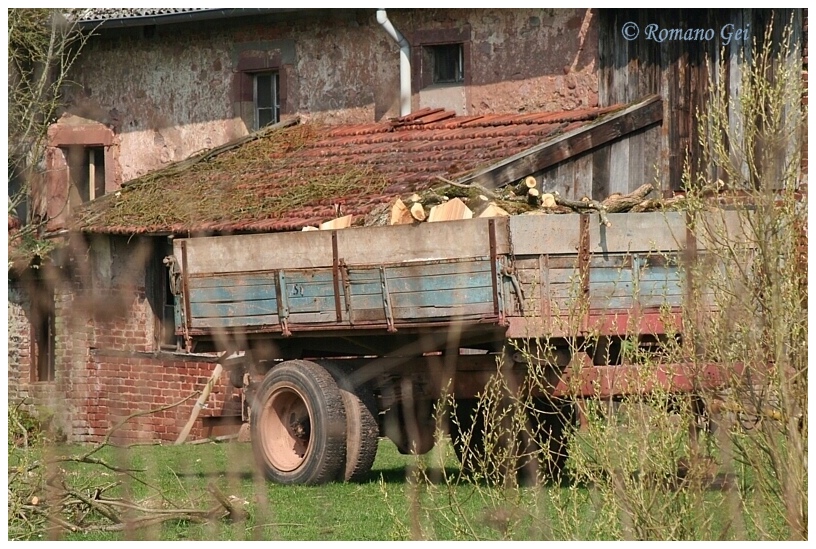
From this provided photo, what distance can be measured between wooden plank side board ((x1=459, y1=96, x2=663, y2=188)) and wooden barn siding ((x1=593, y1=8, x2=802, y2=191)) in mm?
171

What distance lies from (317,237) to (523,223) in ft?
5.47

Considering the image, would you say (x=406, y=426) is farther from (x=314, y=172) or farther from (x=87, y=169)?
(x=87, y=169)

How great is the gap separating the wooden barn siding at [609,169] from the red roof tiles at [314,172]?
35cm

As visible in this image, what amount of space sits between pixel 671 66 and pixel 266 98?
5448 millimetres

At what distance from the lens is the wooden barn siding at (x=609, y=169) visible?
12930mm

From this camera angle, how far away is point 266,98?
54.7 ft

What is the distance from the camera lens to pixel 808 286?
198 inches

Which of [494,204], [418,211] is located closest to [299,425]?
[418,211]

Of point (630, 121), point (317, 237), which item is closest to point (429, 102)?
point (630, 121)

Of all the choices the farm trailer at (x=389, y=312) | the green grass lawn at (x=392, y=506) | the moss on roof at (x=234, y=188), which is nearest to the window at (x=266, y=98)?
the moss on roof at (x=234, y=188)

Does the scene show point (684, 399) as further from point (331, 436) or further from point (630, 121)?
point (630, 121)

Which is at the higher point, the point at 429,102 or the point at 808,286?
the point at 429,102

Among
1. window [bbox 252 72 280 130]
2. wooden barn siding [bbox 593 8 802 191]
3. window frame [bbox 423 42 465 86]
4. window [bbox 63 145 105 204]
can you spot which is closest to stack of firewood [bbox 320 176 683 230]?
wooden barn siding [bbox 593 8 802 191]

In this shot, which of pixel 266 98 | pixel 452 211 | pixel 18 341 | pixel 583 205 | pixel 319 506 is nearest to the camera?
pixel 319 506
